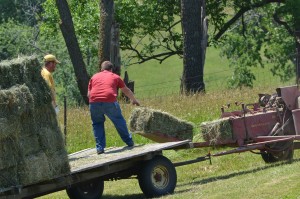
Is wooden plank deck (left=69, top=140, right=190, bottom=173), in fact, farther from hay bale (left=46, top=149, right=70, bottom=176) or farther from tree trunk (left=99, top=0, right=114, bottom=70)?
tree trunk (left=99, top=0, right=114, bottom=70)

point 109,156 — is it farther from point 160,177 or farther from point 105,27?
point 105,27

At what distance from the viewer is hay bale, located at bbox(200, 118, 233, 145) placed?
17.8 metres

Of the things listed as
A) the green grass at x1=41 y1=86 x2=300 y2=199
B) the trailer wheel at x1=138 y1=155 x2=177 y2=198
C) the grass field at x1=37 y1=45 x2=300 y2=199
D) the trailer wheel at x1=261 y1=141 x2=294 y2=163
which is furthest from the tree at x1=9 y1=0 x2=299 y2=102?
the trailer wheel at x1=138 y1=155 x2=177 y2=198

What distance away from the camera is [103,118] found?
17.4 m

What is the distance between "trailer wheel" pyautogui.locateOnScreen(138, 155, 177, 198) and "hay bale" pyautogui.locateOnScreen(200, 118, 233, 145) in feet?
4.75

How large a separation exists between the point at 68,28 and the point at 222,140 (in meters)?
13.8

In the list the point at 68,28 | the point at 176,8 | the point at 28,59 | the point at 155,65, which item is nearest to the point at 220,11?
the point at 176,8

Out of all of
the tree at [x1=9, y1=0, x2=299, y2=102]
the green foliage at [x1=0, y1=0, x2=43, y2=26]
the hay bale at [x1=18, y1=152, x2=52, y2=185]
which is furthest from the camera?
the green foliage at [x1=0, y1=0, x2=43, y2=26]

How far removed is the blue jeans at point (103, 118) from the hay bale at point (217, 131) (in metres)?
1.44

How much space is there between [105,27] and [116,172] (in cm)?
1362

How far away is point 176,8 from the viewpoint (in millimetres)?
41844

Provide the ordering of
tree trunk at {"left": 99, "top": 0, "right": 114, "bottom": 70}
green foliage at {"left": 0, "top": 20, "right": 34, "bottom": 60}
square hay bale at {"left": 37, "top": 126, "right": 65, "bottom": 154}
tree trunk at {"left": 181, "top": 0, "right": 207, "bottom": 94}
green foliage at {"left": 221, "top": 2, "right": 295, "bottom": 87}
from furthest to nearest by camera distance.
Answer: green foliage at {"left": 0, "top": 20, "right": 34, "bottom": 60} → green foliage at {"left": 221, "top": 2, "right": 295, "bottom": 87} → tree trunk at {"left": 181, "top": 0, "right": 207, "bottom": 94} → tree trunk at {"left": 99, "top": 0, "right": 114, "bottom": 70} → square hay bale at {"left": 37, "top": 126, "right": 65, "bottom": 154}

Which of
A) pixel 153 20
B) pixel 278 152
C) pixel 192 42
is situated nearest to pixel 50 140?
pixel 278 152

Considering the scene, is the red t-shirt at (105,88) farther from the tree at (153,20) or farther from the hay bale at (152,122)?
the tree at (153,20)
